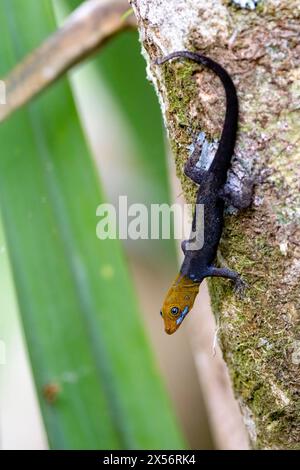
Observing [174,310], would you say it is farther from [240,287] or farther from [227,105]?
[227,105]

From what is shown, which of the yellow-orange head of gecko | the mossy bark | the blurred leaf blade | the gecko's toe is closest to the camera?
the mossy bark

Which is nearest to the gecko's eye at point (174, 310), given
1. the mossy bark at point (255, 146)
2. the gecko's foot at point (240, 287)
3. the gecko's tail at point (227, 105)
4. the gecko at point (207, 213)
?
the gecko at point (207, 213)

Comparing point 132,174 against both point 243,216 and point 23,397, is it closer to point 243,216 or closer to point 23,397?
point 23,397

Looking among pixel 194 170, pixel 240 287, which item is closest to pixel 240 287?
pixel 240 287

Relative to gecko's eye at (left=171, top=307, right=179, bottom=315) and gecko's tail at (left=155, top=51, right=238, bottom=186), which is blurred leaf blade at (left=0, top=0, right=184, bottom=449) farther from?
gecko's tail at (left=155, top=51, right=238, bottom=186)

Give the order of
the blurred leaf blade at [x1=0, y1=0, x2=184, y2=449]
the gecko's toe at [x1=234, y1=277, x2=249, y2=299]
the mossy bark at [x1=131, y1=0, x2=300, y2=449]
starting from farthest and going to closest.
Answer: the blurred leaf blade at [x1=0, y1=0, x2=184, y2=449], the gecko's toe at [x1=234, y1=277, x2=249, y2=299], the mossy bark at [x1=131, y1=0, x2=300, y2=449]

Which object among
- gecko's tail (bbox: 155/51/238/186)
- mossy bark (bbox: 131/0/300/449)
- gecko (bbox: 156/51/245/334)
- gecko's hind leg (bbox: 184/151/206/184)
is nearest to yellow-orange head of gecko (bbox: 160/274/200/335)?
gecko (bbox: 156/51/245/334)
